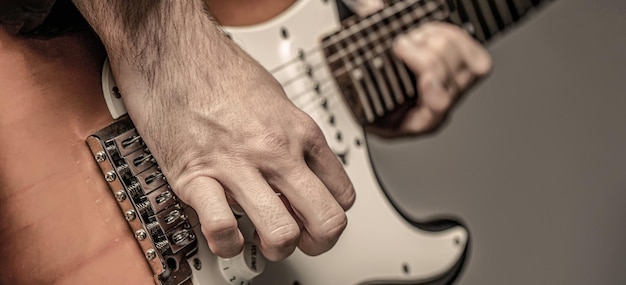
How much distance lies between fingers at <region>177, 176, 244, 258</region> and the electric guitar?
0.17ft

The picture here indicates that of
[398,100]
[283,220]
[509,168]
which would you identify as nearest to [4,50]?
[283,220]

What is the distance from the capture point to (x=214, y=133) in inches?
26.3

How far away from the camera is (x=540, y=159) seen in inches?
56.3

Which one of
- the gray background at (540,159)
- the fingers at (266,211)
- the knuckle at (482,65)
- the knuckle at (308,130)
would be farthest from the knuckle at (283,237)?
the gray background at (540,159)

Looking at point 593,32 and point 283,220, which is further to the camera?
point 593,32

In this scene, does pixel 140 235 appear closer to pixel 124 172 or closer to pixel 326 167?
pixel 124 172

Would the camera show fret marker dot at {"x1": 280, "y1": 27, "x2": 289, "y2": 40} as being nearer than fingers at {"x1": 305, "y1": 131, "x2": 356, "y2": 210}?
No

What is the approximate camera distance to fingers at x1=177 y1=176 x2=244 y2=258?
0.62 metres

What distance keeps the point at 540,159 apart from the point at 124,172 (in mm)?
1021

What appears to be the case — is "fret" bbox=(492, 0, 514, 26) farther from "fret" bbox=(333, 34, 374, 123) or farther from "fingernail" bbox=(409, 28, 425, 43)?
"fret" bbox=(333, 34, 374, 123)

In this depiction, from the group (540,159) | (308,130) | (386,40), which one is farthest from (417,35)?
(540,159)

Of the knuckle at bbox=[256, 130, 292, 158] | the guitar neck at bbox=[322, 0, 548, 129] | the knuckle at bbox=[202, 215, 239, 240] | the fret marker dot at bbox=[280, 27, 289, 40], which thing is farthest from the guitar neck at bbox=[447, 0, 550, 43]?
the knuckle at bbox=[202, 215, 239, 240]

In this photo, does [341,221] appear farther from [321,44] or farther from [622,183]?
[622,183]

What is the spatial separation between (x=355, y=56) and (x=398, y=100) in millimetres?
96
